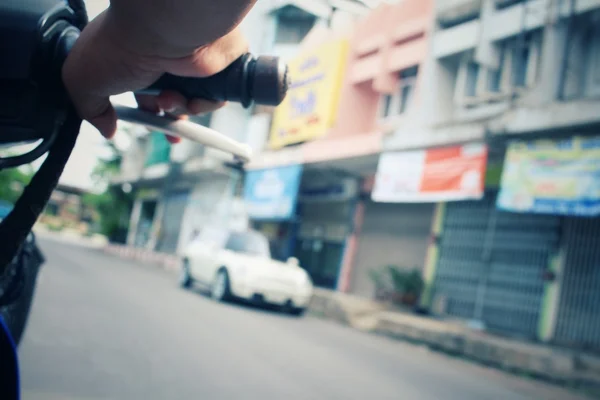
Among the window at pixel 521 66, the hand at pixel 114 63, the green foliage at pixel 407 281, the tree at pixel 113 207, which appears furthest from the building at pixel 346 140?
the tree at pixel 113 207

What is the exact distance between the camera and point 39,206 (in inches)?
42.0

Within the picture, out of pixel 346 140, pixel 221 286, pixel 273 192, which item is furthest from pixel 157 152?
pixel 221 286

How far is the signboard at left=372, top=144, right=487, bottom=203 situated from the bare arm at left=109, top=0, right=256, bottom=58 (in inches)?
362

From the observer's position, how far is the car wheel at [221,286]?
9502mm

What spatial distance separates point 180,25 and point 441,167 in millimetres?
10184

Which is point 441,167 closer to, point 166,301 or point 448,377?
point 448,377

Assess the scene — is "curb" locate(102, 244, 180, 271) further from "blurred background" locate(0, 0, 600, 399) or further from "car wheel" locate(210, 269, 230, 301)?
"car wheel" locate(210, 269, 230, 301)

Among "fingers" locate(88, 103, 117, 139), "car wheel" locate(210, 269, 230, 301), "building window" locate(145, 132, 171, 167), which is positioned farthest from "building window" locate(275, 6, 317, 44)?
"building window" locate(145, 132, 171, 167)

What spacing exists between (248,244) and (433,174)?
13.6 feet

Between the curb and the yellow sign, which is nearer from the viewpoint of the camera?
the yellow sign

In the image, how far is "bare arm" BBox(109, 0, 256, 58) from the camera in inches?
27.3

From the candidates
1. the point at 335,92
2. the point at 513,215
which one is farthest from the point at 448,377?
the point at 335,92

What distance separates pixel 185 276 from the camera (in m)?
11.7

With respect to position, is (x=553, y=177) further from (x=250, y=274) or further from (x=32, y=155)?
(x=32, y=155)
